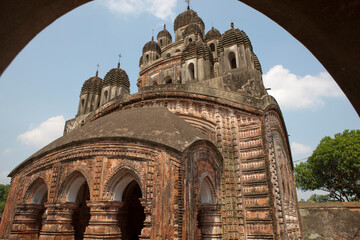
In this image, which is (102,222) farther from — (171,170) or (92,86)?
(92,86)

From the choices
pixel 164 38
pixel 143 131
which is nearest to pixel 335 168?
pixel 164 38

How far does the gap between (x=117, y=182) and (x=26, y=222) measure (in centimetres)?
345

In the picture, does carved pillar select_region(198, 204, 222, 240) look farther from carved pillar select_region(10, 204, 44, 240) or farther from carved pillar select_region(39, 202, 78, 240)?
carved pillar select_region(10, 204, 44, 240)

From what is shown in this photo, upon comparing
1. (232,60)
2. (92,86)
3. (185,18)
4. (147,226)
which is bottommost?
(147,226)

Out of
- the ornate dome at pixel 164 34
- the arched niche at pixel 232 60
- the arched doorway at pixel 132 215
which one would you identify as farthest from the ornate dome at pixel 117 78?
the ornate dome at pixel 164 34

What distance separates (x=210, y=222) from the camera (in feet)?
28.7

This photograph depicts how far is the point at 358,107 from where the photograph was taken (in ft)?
5.71

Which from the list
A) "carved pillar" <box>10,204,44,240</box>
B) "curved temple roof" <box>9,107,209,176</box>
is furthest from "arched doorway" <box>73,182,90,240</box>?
"curved temple roof" <box>9,107,209,176</box>

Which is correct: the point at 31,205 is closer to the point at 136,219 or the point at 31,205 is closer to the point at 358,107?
the point at 136,219

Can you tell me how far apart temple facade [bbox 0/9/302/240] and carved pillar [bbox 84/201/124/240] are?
3 centimetres

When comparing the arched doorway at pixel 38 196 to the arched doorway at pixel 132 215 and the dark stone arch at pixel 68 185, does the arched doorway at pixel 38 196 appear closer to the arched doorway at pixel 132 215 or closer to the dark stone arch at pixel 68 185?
the dark stone arch at pixel 68 185

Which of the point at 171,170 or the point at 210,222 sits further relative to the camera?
the point at 210,222

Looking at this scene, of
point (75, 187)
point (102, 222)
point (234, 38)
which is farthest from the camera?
point (234, 38)

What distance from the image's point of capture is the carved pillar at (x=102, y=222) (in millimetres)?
6414
